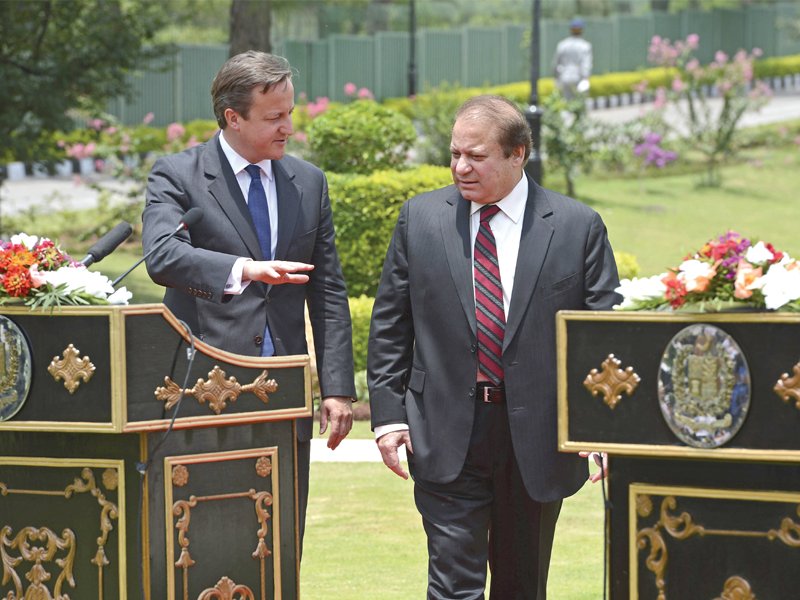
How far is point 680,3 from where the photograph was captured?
50.6 metres

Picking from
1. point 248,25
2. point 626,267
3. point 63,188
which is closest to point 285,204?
point 626,267

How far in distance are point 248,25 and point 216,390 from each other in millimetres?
14593

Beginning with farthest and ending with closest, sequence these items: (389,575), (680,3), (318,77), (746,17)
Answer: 1. (680,3)
2. (746,17)
3. (318,77)
4. (389,575)

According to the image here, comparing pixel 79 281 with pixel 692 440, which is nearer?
pixel 692 440

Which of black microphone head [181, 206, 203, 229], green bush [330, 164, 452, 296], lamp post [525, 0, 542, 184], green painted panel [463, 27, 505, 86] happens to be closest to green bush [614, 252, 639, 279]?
green bush [330, 164, 452, 296]

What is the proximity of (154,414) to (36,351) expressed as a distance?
40 cm

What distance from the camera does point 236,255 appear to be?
5.16 meters

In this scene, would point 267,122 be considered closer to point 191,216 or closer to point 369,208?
point 191,216

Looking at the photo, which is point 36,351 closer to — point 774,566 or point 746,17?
point 774,566

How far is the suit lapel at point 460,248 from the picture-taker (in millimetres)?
4988

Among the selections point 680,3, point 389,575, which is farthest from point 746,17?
point 389,575

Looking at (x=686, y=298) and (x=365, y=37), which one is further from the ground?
(x=365, y=37)

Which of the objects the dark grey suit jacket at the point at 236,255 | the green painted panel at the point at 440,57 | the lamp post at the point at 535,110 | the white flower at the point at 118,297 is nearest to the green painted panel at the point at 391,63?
the green painted panel at the point at 440,57

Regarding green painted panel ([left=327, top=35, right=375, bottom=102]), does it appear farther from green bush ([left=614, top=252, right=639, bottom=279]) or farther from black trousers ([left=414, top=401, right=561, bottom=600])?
black trousers ([left=414, top=401, right=561, bottom=600])
